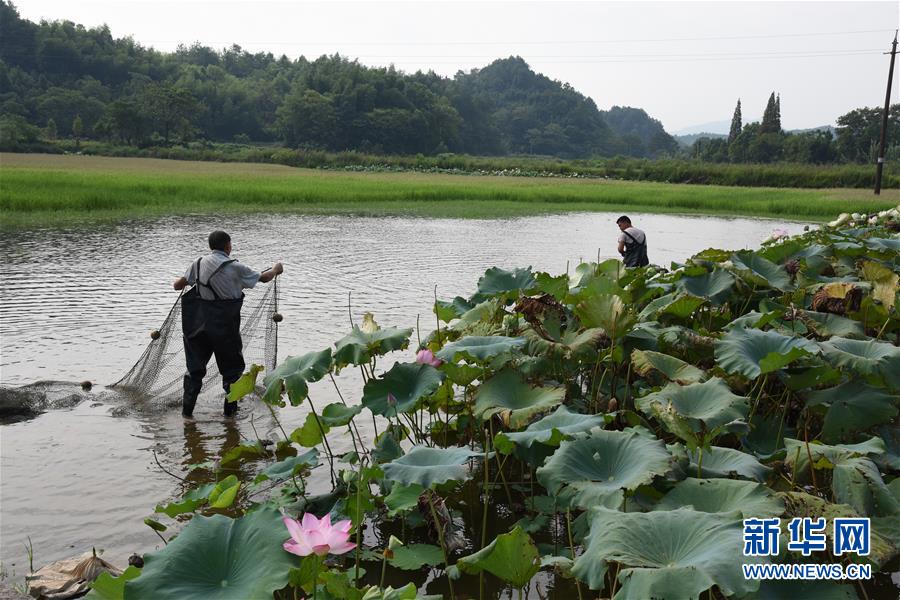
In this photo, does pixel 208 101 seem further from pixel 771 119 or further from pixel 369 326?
pixel 369 326

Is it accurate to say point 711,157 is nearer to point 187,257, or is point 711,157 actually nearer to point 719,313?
point 187,257

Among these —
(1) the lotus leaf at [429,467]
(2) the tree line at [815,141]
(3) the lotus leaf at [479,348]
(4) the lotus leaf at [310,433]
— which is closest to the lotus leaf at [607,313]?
(3) the lotus leaf at [479,348]

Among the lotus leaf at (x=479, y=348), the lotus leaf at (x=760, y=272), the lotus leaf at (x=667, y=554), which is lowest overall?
the lotus leaf at (x=667, y=554)

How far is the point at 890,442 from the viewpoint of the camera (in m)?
3.31

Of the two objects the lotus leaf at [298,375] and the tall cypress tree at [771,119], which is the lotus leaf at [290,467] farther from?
the tall cypress tree at [771,119]

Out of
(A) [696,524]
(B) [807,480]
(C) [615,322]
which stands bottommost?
(B) [807,480]

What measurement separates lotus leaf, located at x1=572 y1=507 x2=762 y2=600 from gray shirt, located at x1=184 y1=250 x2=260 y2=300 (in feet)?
13.9

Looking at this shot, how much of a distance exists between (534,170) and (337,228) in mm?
40317

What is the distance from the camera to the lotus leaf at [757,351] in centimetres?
297

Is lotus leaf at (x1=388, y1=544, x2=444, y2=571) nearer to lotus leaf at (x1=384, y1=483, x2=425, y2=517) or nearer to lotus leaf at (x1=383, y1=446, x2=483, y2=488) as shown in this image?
lotus leaf at (x1=384, y1=483, x2=425, y2=517)

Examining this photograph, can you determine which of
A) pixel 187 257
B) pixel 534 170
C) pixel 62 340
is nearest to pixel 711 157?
pixel 534 170

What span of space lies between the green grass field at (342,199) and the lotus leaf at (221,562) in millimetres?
17213

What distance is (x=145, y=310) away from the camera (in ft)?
31.0

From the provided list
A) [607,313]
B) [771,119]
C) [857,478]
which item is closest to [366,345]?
[607,313]
